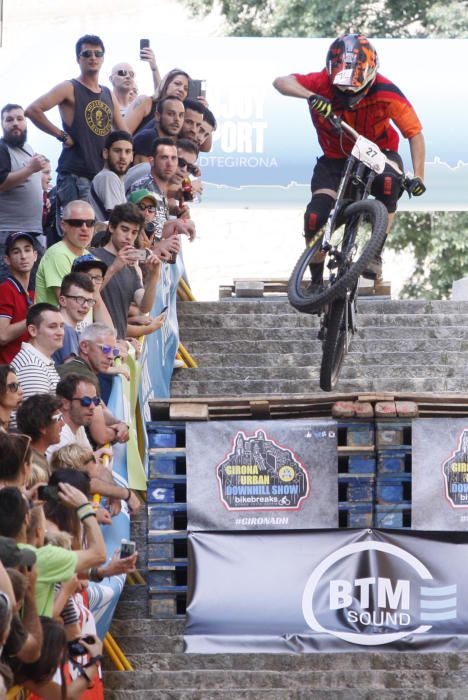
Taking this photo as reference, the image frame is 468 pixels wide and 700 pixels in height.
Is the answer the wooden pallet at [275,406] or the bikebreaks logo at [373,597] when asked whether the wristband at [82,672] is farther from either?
the wooden pallet at [275,406]

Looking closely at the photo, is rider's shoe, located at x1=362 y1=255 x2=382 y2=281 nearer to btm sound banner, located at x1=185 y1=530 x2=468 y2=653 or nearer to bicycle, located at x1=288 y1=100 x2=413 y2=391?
bicycle, located at x1=288 y1=100 x2=413 y2=391

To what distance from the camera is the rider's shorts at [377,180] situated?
1041 cm

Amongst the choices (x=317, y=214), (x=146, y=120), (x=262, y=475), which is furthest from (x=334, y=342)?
(x=146, y=120)

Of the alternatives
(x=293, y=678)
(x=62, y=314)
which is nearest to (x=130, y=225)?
(x=62, y=314)

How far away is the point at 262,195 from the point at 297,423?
927cm

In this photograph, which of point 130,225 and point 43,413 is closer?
point 43,413

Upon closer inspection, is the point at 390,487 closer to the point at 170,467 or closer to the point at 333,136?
the point at 170,467

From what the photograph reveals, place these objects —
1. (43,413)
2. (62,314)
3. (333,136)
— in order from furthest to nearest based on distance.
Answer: (333,136) < (62,314) < (43,413)

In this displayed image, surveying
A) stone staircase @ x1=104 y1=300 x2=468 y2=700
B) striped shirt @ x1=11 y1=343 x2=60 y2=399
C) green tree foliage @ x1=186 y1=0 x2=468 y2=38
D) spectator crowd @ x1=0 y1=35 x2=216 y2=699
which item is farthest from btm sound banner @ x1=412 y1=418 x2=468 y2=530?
green tree foliage @ x1=186 y1=0 x2=468 y2=38

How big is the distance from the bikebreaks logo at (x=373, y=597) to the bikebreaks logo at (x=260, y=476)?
47 cm

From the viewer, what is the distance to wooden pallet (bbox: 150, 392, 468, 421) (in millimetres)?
9977

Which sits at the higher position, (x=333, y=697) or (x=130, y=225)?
(x=130, y=225)

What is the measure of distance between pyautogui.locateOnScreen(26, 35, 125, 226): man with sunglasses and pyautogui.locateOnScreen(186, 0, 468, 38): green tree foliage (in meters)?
15.6

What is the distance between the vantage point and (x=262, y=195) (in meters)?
18.9
